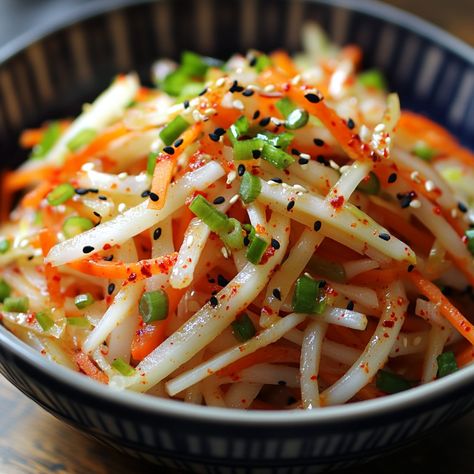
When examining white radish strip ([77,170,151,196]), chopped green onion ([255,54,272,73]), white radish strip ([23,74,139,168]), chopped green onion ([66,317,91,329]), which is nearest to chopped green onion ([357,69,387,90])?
chopped green onion ([255,54,272,73])

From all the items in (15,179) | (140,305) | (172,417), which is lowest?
(15,179)

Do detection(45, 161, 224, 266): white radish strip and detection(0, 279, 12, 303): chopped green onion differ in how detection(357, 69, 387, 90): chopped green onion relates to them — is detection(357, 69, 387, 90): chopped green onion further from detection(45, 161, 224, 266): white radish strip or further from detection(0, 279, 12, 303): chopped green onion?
detection(0, 279, 12, 303): chopped green onion

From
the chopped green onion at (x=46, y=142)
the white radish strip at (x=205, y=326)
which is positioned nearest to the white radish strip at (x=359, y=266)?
the white radish strip at (x=205, y=326)

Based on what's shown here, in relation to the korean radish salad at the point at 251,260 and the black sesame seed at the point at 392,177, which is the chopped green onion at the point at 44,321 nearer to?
the korean radish salad at the point at 251,260

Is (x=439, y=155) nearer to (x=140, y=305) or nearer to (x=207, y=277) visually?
(x=207, y=277)

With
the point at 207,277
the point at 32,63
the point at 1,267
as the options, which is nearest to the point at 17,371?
the point at 207,277

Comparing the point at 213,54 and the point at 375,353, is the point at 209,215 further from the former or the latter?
the point at 213,54
